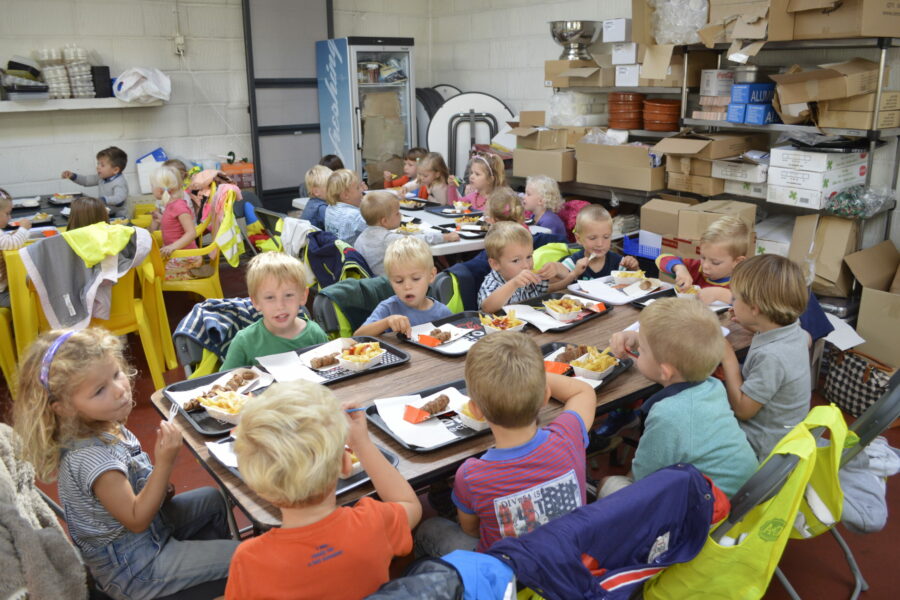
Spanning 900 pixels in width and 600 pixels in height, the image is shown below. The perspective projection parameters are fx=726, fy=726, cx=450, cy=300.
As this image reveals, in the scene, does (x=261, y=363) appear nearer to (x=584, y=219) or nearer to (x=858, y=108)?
(x=584, y=219)

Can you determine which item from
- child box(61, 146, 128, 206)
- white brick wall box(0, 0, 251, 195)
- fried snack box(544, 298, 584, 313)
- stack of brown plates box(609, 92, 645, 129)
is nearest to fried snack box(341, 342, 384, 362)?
fried snack box(544, 298, 584, 313)

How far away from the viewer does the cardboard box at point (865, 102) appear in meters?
3.68

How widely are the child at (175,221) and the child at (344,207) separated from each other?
0.92 metres

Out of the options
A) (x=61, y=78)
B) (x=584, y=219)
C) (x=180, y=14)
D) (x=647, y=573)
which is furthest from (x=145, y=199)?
(x=647, y=573)

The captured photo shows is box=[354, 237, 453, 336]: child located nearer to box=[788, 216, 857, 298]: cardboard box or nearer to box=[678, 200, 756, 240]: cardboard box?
box=[678, 200, 756, 240]: cardboard box

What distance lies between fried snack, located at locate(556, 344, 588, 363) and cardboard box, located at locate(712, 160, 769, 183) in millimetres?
2568

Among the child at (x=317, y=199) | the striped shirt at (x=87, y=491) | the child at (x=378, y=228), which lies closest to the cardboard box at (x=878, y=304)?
the child at (x=378, y=228)

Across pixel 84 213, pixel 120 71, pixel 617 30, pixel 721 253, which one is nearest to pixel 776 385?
pixel 721 253

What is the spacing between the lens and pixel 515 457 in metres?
1.56

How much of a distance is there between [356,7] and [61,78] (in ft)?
9.24

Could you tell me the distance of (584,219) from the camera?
10.6 ft

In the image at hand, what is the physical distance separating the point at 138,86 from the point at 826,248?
16.5 ft

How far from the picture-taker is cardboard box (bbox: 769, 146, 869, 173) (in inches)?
150

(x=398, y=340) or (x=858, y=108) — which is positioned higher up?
(x=858, y=108)
